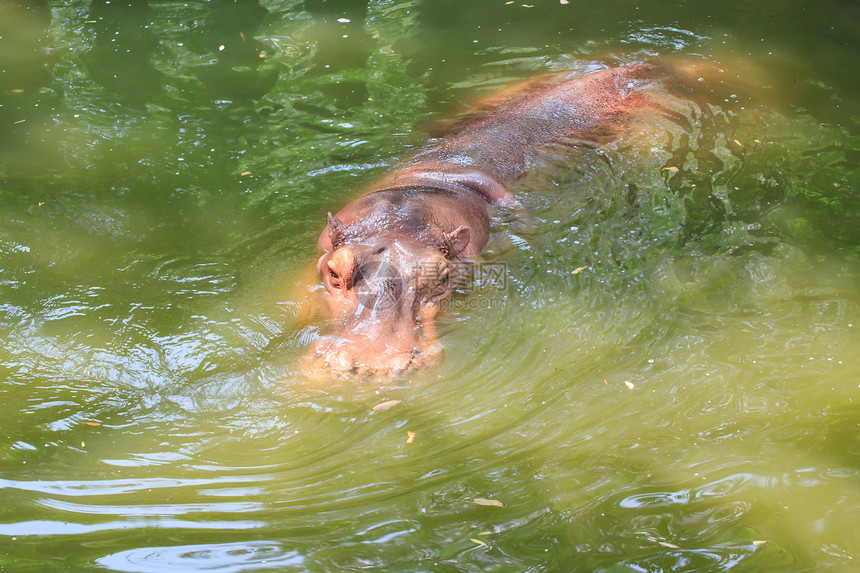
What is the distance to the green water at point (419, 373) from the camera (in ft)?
11.4

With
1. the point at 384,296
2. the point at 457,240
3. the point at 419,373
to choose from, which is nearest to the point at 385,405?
the point at 419,373

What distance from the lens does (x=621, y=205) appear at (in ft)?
20.9

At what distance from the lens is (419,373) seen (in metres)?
4.35

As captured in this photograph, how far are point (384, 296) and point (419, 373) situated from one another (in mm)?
598

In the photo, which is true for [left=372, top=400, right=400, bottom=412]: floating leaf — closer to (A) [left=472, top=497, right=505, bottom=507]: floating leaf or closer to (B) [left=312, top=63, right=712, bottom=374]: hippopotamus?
(B) [left=312, top=63, right=712, bottom=374]: hippopotamus

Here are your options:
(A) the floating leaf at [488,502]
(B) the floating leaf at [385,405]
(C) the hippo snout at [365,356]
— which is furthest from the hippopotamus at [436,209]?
(A) the floating leaf at [488,502]

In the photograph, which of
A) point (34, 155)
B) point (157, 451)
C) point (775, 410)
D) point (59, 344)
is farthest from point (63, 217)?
point (775, 410)

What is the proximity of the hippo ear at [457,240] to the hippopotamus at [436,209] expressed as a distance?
0.01m

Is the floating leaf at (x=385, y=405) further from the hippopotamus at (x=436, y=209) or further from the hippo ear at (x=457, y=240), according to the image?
the hippo ear at (x=457, y=240)

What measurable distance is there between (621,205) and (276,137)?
357 cm

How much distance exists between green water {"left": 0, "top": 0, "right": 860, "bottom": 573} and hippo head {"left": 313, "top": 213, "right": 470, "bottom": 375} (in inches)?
6.2

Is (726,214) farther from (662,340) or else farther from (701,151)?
(662,340)

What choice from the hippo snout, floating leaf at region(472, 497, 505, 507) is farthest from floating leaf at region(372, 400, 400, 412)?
floating leaf at region(472, 497, 505, 507)

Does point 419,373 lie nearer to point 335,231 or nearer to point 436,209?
point 335,231
